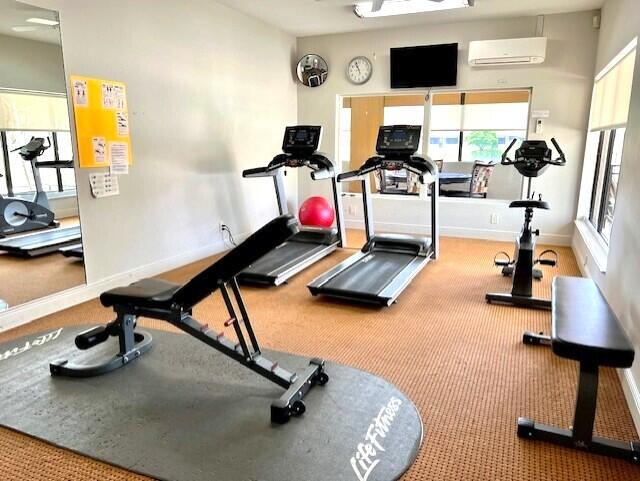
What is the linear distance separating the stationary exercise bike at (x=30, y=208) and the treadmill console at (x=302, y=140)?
2308 millimetres

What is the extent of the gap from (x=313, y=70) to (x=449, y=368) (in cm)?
498

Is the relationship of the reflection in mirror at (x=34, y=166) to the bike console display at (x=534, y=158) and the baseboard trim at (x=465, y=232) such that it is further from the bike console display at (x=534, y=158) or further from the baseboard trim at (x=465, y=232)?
the baseboard trim at (x=465, y=232)

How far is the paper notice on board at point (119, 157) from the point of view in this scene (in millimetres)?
3891

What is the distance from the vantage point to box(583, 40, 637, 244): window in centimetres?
362

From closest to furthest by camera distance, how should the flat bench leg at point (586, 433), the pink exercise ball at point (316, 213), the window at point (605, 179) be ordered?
the flat bench leg at point (586, 433) → the window at point (605, 179) → the pink exercise ball at point (316, 213)

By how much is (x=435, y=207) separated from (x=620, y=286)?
2.26 meters

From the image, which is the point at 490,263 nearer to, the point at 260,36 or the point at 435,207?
the point at 435,207

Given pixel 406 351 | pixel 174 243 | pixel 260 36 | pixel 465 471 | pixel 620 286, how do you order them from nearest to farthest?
pixel 465 471, pixel 620 286, pixel 406 351, pixel 174 243, pixel 260 36

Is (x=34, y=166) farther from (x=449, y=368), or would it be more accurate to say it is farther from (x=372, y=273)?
(x=449, y=368)

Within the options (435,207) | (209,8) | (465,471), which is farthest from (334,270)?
(209,8)

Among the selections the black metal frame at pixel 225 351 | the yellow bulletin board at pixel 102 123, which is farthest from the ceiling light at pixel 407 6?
the black metal frame at pixel 225 351

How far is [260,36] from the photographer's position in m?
5.72

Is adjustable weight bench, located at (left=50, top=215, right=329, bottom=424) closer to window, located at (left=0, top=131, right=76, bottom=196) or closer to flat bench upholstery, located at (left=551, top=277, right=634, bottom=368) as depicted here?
flat bench upholstery, located at (left=551, top=277, right=634, bottom=368)

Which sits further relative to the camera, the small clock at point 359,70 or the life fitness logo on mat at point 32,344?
the small clock at point 359,70
